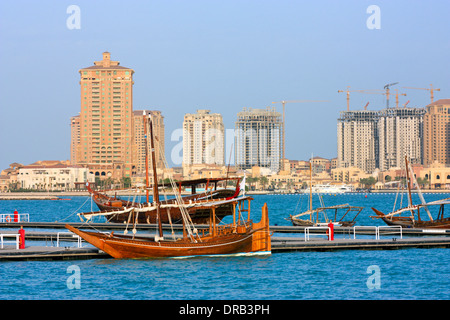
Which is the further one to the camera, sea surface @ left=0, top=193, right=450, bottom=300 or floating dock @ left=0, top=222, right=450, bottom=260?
floating dock @ left=0, top=222, right=450, bottom=260

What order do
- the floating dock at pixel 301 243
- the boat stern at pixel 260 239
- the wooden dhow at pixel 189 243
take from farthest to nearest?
the boat stern at pixel 260 239, the floating dock at pixel 301 243, the wooden dhow at pixel 189 243

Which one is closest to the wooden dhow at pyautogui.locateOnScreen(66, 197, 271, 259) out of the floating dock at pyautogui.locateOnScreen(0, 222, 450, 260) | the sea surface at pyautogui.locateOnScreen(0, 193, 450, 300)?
the sea surface at pyautogui.locateOnScreen(0, 193, 450, 300)

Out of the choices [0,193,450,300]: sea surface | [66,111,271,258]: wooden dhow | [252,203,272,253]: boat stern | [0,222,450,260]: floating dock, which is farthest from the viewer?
[252,203,272,253]: boat stern

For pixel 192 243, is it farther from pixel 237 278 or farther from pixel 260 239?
pixel 237 278

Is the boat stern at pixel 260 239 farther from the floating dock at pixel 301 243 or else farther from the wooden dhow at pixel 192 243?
the floating dock at pixel 301 243

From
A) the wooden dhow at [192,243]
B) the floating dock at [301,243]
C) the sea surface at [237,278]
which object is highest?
the wooden dhow at [192,243]

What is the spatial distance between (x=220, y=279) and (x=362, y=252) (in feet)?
49.4

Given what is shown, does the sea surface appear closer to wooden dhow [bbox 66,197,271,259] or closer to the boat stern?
wooden dhow [bbox 66,197,271,259]

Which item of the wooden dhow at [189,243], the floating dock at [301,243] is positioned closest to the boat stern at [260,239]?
the wooden dhow at [189,243]

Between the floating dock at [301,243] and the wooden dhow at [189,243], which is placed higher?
the wooden dhow at [189,243]

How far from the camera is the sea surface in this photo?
37312 mm

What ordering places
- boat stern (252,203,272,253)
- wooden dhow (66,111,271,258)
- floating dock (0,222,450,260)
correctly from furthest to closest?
1. boat stern (252,203,272,253)
2. floating dock (0,222,450,260)
3. wooden dhow (66,111,271,258)

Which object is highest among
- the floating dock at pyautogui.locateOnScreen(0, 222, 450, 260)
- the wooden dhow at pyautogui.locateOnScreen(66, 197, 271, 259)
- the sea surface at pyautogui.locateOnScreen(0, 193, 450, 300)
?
the wooden dhow at pyautogui.locateOnScreen(66, 197, 271, 259)

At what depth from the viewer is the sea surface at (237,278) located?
37312 mm
